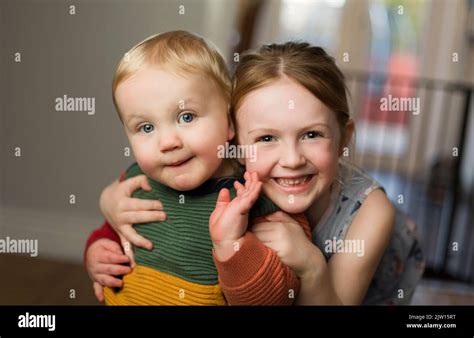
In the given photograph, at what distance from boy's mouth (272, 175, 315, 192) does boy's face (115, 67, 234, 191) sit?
0.28ft

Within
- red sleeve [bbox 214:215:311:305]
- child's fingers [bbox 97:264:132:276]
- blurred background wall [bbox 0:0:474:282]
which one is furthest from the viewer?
blurred background wall [bbox 0:0:474:282]

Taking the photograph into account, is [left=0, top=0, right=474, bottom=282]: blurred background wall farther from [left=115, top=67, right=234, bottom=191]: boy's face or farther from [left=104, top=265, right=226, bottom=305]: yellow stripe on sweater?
[left=104, top=265, right=226, bottom=305]: yellow stripe on sweater

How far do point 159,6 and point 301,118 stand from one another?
350 millimetres

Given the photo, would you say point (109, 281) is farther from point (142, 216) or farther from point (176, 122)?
point (176, 122)

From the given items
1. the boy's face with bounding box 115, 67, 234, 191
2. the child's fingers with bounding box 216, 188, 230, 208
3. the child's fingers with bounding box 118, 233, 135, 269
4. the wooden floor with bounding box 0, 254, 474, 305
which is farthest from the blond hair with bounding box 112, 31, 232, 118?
the wooden floor with bounding box 0, 254, 474, 305

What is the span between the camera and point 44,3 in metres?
1.00

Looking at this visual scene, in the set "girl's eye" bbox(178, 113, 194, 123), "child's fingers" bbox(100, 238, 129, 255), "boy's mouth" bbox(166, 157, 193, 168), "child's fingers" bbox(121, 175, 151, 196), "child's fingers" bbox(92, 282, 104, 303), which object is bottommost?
"child's fingers" bbox(92, 282, 104, 303)

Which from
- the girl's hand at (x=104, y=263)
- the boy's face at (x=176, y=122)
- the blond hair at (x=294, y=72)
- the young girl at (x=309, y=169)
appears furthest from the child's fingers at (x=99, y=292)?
the blond hair at (x=294, y=72)

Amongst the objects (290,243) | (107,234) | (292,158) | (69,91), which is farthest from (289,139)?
(69,91)

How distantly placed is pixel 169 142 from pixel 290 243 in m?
0.19

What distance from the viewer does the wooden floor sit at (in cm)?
92

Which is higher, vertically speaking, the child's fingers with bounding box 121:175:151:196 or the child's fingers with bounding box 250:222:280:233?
the child's fingers with bounding box 121:175:151:196
